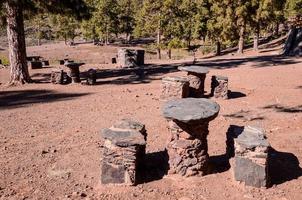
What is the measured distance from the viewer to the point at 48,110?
15.1m

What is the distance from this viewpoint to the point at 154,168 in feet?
30.7

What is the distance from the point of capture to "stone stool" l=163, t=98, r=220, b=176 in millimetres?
8672

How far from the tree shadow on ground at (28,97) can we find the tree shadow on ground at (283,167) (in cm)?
961

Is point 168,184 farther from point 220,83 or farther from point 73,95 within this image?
point 73,95

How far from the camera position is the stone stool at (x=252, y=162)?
27.4 feet

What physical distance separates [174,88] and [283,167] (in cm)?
713

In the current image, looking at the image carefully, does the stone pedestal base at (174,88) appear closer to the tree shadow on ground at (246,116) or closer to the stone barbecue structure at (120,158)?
the tree shadow on ground at (246,116)

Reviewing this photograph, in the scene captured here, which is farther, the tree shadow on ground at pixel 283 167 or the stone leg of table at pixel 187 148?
the tree shadow on ground at pixel 283 167

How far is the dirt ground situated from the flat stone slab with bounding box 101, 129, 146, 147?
93 centimetres

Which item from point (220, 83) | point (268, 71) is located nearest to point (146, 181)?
point (220, 83)

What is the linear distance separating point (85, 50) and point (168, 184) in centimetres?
4464

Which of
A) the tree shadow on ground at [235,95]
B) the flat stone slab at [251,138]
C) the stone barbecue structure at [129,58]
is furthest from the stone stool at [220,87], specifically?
the stone barbecue structure at [129,58]

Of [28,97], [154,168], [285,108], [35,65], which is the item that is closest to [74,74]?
[28,97]

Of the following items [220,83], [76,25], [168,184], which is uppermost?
[76,25]
